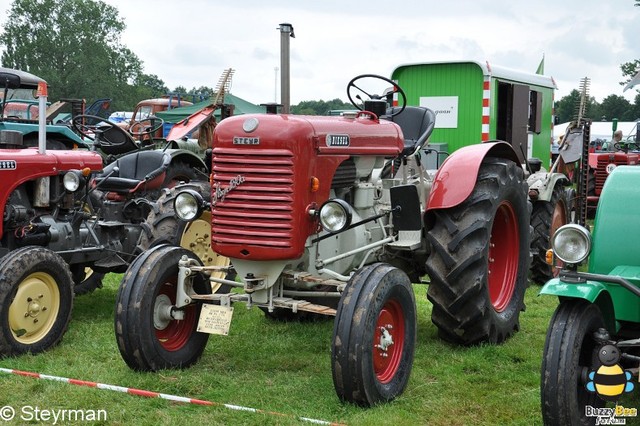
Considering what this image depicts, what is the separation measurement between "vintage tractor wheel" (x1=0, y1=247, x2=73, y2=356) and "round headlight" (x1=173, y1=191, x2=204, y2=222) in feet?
3.33

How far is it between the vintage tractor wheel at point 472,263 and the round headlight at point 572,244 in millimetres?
1392

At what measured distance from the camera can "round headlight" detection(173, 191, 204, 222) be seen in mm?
4457

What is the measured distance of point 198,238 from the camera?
601 centimetres

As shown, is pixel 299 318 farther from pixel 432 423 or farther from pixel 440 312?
pixel 432 423

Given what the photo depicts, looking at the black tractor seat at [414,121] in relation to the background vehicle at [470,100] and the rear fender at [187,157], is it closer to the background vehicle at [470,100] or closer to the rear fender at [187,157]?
the rear fender at [187,157]

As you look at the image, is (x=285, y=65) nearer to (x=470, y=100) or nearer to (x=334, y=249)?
(x=334, y=249)

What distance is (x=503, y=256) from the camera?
220 inches

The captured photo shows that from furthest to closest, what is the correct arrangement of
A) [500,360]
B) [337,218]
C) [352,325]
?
[500,360], [337,218], [352,325]

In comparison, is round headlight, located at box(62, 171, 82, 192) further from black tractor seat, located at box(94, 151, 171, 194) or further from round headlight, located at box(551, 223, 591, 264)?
round headlight, located at box(551, 223, 591, 264)

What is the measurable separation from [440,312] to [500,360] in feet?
1.49

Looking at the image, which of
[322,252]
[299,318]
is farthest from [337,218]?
[299,318]

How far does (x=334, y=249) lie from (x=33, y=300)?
1.89 meters

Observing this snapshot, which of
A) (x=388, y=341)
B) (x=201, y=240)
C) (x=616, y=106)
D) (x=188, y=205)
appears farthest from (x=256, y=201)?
(x=616, y=106)

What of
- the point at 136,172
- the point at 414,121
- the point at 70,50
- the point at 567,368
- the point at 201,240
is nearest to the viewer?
the point at 567,368
